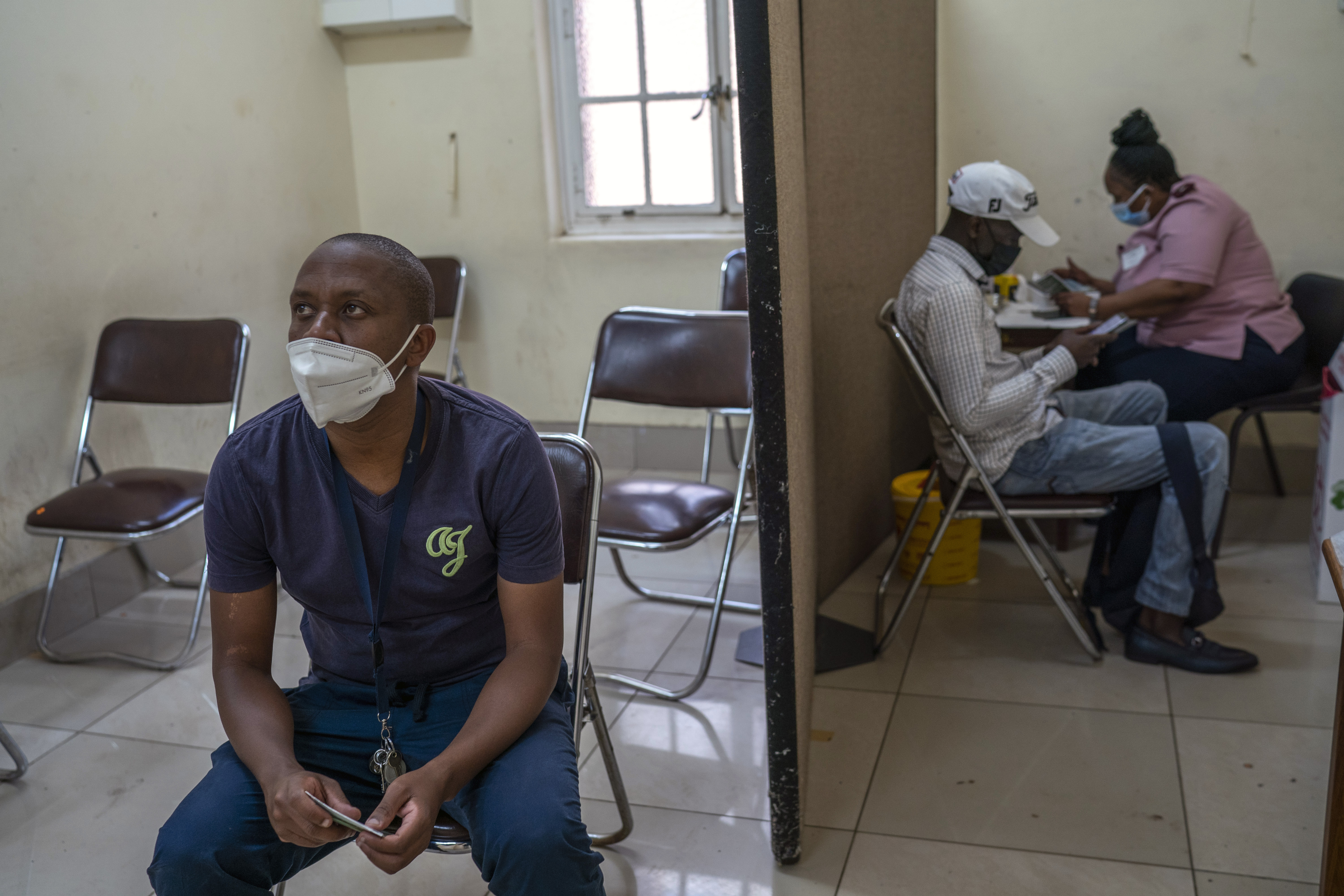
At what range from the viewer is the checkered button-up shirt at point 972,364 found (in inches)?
98.0

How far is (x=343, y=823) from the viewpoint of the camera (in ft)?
4.25

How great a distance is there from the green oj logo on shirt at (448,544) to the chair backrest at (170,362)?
6.36 ft

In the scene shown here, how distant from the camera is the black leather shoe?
2578mm

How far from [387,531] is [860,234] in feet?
6.46

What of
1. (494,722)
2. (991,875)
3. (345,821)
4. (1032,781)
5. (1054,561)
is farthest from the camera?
(1054,561)

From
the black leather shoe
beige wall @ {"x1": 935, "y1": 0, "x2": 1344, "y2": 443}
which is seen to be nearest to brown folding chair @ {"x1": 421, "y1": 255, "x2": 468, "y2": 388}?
beige wall @ {"x1": 935, "y1": 0, "x2": 1344, "y2": 443}

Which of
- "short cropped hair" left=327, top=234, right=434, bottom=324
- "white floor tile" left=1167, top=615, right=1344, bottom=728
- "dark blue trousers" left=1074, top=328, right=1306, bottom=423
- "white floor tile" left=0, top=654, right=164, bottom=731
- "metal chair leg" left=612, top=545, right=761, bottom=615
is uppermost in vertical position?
"short cropped hair" left=327, top=234, right=434, bottom=324

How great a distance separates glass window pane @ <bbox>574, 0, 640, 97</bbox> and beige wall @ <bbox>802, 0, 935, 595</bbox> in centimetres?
119

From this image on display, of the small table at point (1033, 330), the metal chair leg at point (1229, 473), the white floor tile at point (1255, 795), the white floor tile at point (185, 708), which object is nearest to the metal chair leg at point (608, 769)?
the white floor tile at point (185, 708)

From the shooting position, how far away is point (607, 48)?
171 inches

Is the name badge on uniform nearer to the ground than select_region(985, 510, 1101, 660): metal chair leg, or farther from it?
farther from it

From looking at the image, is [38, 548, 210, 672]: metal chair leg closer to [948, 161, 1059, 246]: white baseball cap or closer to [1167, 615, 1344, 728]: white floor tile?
[948, 161, 1059, 246]: white baseball cap

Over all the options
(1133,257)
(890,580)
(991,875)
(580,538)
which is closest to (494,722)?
(580,538)

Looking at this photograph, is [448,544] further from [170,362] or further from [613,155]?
[613,155]
